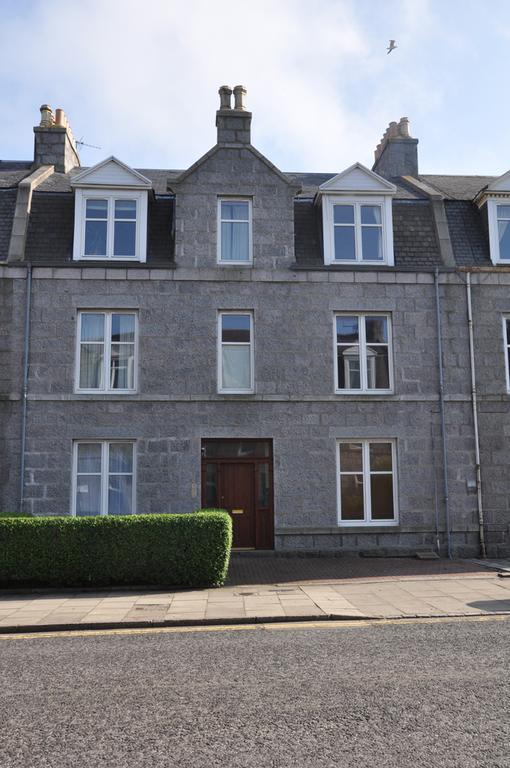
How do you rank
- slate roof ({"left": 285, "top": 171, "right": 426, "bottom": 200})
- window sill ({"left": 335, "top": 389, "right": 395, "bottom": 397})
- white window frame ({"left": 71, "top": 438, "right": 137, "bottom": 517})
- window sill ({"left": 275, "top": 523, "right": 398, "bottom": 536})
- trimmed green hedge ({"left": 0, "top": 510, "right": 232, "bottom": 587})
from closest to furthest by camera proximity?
trimmed green hedge ({"left": 0, "top": 510, "right": 232, "bottom": 587}) → white window frame ({"left": 71, "top": 438, "right": 137, "bottom": 517}) → window sill ({"left": 275, "top": 523, "right": 398, "bottom": 536}) → window sill ({"left": 335, "top": 389, "right": 395, "bottom": 397}) → slate roof ({"left": 285, "top": 171, "right": 426, "bottom": 200})

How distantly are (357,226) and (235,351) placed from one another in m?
4.81

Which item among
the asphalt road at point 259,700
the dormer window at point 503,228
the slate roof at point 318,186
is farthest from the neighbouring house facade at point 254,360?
the asphalt road at point 259,700

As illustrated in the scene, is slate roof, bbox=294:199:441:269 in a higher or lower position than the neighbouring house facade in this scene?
higher

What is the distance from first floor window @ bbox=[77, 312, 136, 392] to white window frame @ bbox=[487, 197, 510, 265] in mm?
9889

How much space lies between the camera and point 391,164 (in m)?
22.6

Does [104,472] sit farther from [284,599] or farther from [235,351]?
[284,599]

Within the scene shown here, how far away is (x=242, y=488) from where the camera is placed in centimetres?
1705

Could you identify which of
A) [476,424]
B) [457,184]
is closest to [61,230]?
[476,424]

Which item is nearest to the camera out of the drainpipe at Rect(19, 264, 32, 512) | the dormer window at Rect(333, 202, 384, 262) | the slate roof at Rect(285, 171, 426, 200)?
the drainpipe at Rect(19, 264, 32, 512)

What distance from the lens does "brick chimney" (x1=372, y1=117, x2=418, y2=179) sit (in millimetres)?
22531

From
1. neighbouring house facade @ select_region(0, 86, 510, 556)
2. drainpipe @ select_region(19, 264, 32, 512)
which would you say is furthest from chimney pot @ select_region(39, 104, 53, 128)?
drainpipe @ select_region(19, 264, 32, 512)

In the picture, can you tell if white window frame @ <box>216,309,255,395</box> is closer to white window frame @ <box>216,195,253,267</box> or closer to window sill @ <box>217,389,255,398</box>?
window sill @ <box>217,389,255,398</box>

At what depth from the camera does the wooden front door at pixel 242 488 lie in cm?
1692

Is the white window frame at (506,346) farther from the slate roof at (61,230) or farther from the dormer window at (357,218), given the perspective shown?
the slate roof at (61,230)
